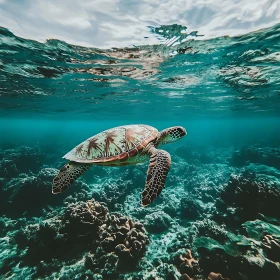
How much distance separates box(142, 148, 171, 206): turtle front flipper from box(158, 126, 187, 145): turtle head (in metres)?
1.13

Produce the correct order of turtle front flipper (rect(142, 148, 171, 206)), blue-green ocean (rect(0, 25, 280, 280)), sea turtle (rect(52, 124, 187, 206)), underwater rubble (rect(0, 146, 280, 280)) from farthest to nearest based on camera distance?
blue-green ocean (rect(0, 25, 280, 280)), underwater rubble (rect(0, 146, 280, 280)), sea turtle (rect(52, 124, 187, 206)), turtle front flipper (rect(142, 148, 171, 206))

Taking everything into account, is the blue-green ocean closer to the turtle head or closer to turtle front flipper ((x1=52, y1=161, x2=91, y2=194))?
turtle front flipper ((x1=52, y1=161, x2=91, y2=194))

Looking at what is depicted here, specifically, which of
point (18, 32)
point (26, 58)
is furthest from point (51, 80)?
point (18, 32)

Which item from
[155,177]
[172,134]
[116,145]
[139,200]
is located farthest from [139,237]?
[139,200]

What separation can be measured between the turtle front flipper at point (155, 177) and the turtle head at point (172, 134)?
113 centimetres

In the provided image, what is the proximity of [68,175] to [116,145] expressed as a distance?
1574 millimetres

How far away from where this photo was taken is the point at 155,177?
11.7 ft

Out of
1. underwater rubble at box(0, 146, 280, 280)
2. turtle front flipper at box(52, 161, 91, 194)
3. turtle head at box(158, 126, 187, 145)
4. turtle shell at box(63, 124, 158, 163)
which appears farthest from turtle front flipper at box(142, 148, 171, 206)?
underwater rubble at box(0, 146, 280, 280)

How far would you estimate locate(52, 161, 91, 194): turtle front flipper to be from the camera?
469 centimetres

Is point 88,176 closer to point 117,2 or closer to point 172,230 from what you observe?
point 172,230

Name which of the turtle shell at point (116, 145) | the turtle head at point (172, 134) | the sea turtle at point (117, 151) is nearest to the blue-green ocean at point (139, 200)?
the sea turtle at point (117, 151)

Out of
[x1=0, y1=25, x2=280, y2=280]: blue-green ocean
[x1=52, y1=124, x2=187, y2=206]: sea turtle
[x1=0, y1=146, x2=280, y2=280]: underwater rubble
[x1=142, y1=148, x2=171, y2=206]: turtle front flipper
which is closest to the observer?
[x1=142, y1=148, x2=171, y2=206]: turtle front flipper

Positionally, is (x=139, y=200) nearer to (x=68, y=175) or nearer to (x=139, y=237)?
(x=139, y=237)

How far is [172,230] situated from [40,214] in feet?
18.8
